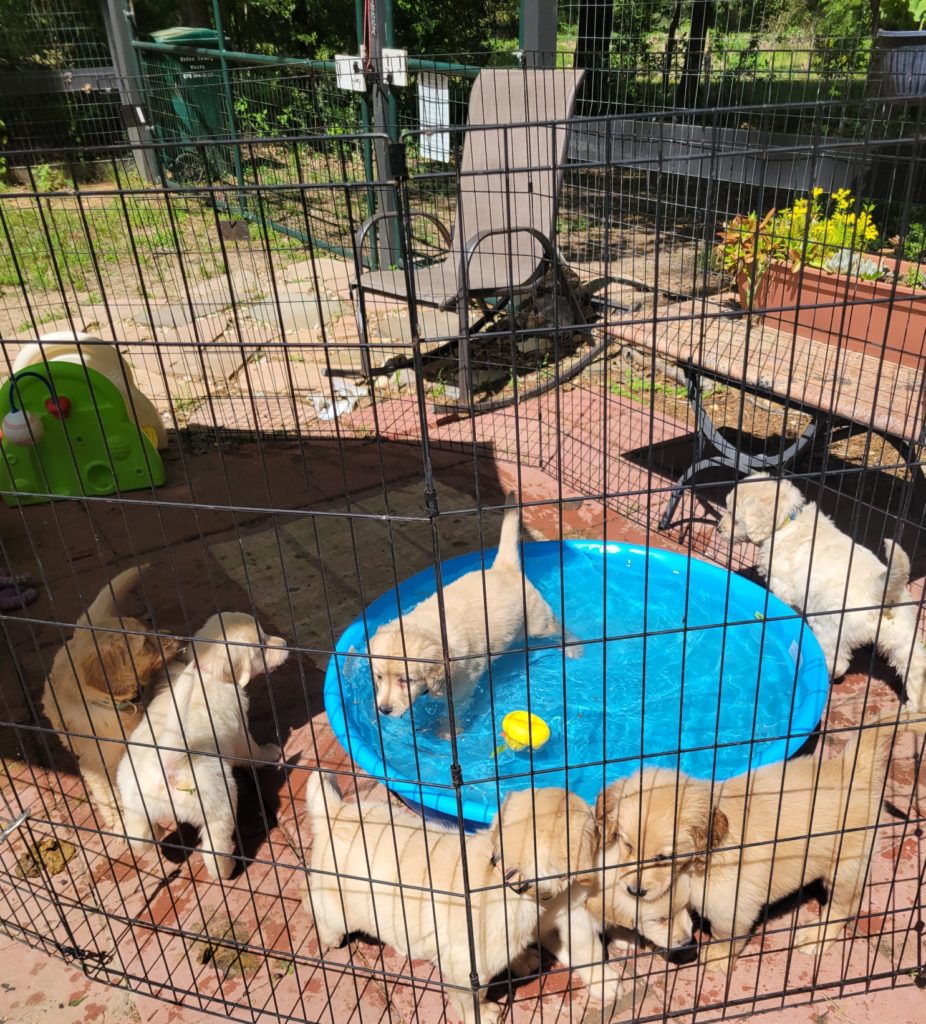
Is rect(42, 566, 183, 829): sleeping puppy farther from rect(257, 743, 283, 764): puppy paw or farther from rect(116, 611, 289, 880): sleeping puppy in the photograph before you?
rect(257, 743, 283, 764): puppy paw

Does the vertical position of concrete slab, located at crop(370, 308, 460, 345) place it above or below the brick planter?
below

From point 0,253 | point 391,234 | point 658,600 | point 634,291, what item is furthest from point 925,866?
point 0,253

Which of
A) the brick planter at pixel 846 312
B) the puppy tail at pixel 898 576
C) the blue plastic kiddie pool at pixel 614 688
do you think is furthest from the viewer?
the brick planter at pixel 846 312

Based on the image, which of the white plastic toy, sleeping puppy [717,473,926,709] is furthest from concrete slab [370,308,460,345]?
sleeping puppy [717,473,926,709]

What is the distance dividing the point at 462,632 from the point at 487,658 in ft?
2.20

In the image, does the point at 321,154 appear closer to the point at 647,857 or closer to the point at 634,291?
the point at 634,291

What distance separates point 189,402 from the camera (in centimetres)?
657

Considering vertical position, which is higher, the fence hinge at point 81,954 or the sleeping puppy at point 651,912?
the sleeping puppy at point 651,912

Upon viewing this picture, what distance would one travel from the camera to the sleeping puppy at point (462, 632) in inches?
121

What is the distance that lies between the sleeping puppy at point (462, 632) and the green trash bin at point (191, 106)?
826 cm

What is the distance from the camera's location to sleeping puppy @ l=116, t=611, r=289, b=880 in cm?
275

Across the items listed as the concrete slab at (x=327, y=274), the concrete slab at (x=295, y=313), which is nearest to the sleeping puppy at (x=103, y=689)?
the concrete slab at (x=295, y=313)

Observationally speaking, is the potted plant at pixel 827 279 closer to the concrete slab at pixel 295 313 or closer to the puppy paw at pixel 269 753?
the puppy paw at pixel 269 753

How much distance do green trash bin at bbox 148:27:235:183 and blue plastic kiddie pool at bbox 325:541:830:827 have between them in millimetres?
8085
